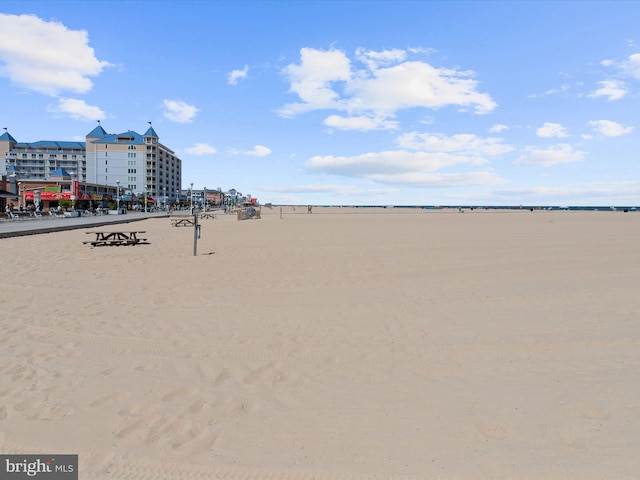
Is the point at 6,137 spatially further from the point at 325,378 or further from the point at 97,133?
the point at 325,378

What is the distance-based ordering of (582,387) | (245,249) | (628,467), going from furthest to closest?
(245,249), (582,387), (628,467)

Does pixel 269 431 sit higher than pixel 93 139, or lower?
lower

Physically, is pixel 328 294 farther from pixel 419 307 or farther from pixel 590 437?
pixel 590 437

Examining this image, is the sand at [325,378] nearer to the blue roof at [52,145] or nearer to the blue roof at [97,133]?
the blue roof at [97,133]

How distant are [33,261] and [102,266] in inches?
112

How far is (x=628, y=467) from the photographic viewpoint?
3.00m

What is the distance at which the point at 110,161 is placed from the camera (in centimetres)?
11700

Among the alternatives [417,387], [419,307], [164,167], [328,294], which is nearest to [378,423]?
[417,387]

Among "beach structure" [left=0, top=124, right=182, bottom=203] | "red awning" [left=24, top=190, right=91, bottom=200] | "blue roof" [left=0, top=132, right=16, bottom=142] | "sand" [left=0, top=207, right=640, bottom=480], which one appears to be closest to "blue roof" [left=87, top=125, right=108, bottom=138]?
"beach structure" [left=0, top=124, right=182, bottom=203]

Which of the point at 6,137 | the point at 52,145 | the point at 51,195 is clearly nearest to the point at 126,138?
the point at 52,145

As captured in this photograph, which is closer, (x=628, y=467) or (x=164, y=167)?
(x=628, y=467)

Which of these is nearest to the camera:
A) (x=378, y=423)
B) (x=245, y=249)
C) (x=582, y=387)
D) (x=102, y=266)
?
(x=378, y=423)

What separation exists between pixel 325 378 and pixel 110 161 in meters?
133

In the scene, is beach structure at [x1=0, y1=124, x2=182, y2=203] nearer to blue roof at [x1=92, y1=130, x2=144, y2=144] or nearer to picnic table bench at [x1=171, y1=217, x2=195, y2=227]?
blue roof at [x1=92, y1=130, x2=144, y2=144]
